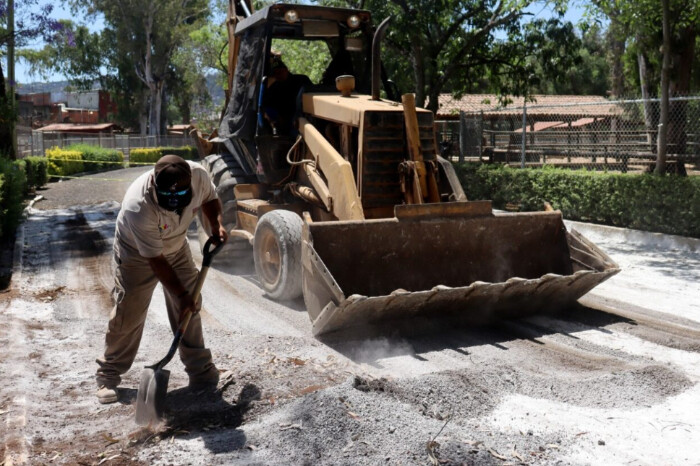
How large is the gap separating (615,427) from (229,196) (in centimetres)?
597

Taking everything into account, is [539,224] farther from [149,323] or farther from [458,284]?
[149,323]

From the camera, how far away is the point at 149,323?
22.9ft

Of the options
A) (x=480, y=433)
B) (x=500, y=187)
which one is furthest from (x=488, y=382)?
(x=500, y=187)

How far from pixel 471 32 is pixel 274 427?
1555 cm

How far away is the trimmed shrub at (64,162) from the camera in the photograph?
28623 mm

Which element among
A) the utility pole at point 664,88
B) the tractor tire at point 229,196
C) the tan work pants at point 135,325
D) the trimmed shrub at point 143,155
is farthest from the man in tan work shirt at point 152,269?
the trimmed shrub at point 143,155

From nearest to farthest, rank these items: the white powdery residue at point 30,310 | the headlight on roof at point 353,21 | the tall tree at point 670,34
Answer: the white powdery residue at point 30,310, the headlight on roof at point 353,21, the tall tree at point 670,34

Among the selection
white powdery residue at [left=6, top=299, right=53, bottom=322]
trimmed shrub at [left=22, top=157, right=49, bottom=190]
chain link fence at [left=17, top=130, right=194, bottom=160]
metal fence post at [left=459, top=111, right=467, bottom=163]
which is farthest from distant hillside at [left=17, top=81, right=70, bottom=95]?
white powdery residue at [left=6, top=299, right=53, bottom=322]

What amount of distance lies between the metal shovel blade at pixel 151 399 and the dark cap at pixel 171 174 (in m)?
1.27

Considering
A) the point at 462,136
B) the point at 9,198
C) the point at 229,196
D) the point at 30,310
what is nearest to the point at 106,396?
the point at 30,310

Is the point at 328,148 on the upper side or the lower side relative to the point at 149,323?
upper

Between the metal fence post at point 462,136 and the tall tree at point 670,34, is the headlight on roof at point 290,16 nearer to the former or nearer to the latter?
the tall tree at point 670,34

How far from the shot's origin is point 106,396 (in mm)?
5086

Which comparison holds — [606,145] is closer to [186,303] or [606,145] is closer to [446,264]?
[446,264]
